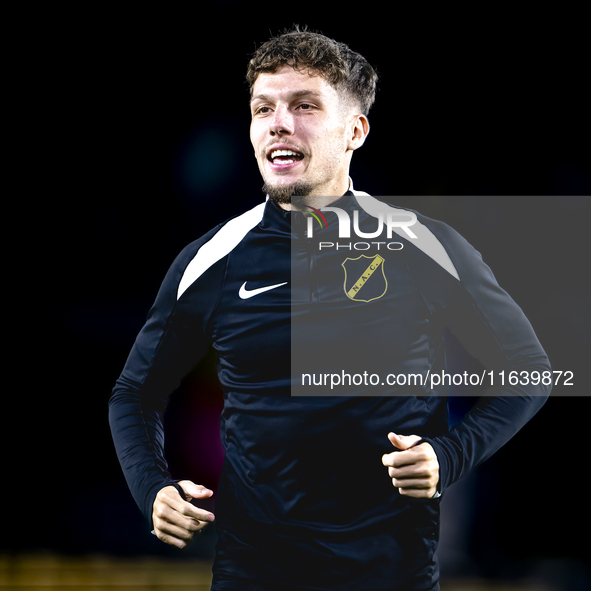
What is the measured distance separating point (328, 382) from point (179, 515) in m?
0.47

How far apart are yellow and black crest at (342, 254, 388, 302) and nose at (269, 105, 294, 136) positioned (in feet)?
1.23

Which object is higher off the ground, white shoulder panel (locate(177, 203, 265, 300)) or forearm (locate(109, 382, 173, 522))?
white shoulder panel (locate(177, 203, 265, 300))

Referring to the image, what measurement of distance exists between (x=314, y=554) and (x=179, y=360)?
0.62 m

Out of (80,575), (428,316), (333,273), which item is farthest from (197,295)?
(80,575)

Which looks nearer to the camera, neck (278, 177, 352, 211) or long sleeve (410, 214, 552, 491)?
long sleeve (410, 214, 552, 491)

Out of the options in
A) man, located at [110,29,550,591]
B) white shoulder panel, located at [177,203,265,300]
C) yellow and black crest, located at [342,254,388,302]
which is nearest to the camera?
man, located at [110,29,550,591]

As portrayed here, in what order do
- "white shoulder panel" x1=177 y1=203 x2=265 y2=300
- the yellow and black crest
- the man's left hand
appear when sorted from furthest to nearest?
"white shoulder panel" x1=177 y1=203 x2=265 y2=300 → the yellow and black crest → the man's left hand

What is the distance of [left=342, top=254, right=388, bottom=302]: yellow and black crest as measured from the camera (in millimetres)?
1509

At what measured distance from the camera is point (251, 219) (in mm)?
1695

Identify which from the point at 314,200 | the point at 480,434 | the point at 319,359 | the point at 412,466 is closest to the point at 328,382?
the point at 319,359

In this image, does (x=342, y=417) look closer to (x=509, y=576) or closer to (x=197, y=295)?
(x=197, y=295)

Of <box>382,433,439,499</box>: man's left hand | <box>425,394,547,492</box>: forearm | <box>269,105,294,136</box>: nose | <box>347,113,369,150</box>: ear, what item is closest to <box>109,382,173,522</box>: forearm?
<box>382,433,439,499</box>: man's left hand

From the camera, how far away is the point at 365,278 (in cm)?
153

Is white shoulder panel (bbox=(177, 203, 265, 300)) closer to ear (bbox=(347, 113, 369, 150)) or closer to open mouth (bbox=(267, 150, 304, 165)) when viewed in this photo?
open mouth (bbox=(267, 150, 304, 165))
